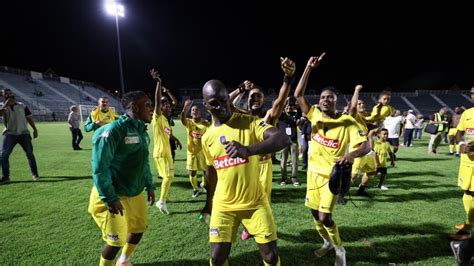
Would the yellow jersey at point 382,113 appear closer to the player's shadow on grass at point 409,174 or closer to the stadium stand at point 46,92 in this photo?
the player's shadow on grass at point 409,174

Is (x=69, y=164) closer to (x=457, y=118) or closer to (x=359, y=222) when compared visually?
(x=359, y=222)

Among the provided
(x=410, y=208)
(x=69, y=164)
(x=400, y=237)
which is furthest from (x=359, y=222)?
(x=69, y=164)

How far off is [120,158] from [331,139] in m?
2.84

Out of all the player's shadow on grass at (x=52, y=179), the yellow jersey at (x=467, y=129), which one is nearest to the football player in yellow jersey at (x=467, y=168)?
the yellow jersey at (x=467, y=129)

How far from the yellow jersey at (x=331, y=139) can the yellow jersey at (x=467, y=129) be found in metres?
2.10

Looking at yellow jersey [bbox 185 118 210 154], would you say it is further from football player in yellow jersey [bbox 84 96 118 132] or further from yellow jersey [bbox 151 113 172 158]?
football player in yellow jersey [bbox 84 96 118 132]

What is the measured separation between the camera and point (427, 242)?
14.3 feet

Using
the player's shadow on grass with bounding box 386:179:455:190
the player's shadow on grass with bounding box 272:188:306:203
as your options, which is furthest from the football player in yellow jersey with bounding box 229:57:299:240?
the player's shadow on grass with bounding box 386:179:455:190

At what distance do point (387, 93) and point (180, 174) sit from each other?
6893 millimetres

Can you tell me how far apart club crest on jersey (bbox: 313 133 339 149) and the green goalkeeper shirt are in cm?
246

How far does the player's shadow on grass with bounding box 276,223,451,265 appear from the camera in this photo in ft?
12.8

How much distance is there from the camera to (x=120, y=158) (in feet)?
10.1

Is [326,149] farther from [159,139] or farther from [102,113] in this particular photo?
[102,113]

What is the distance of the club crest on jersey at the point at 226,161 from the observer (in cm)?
266
